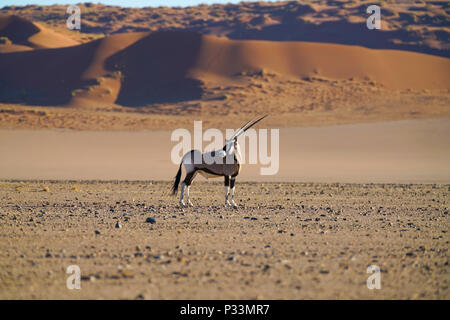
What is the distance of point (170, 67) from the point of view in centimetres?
5559

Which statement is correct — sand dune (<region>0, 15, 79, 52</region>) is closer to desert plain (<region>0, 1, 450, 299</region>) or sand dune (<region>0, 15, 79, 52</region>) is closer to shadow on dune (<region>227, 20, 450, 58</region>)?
desert plain (<region>0, 1, 450, 299</region>)

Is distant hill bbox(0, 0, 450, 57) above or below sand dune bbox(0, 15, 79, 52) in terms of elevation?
above

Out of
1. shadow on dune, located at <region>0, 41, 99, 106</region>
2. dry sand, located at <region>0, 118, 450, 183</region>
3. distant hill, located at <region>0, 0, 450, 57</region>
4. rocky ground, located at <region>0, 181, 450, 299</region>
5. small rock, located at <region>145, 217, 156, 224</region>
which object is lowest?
rocky ground, located at <region>0, 181, 450, 299</region>

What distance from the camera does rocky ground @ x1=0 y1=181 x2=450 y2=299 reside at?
6.42 m

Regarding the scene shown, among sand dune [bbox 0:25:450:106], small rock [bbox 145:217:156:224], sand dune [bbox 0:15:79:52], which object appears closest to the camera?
small rock [bbox 145:217:156:224]

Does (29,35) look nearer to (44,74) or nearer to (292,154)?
(44,74)

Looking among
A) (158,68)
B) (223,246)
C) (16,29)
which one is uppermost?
(16,29)

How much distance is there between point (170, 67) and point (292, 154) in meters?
27.1

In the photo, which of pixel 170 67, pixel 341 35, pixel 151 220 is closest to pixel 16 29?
pixel 170 67

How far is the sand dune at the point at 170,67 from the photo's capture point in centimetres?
5109

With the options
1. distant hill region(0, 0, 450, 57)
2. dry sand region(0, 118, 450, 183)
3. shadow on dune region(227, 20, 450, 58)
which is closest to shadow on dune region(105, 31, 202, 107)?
dry sand region(0, 118, 450, 183)

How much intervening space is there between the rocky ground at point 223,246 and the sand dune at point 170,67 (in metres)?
36.5
